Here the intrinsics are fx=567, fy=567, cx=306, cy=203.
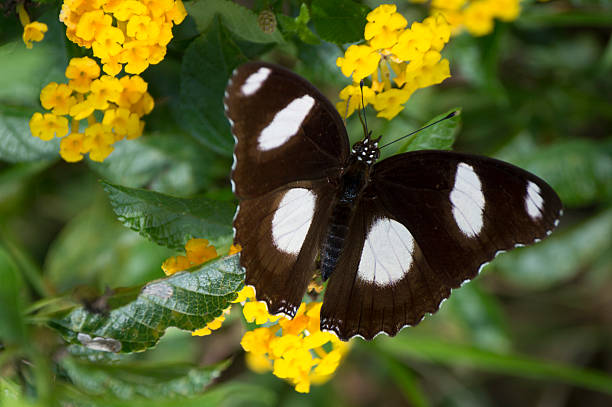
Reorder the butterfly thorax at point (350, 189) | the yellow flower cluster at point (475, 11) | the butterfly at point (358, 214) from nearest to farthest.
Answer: the butterfly at point (358, 214), the butterfly thorax at point (350, 189), the yellow flower cluster at point (475, 11)

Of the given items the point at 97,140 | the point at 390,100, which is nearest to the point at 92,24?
the point at 97,140

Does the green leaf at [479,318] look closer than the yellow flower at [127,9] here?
No

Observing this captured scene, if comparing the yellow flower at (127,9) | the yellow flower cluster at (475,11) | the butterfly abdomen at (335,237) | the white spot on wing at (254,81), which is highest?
the yellow flower at (127,9)

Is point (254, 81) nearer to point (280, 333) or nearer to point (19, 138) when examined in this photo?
point (280, 333)

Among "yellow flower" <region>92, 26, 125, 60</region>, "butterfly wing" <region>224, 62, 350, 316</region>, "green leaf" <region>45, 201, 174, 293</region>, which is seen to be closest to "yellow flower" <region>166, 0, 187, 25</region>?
"yellow flower" <region>92, 26, 125, 60</region>


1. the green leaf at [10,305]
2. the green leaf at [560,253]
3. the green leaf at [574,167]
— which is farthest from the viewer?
the green leaf at [560,253]

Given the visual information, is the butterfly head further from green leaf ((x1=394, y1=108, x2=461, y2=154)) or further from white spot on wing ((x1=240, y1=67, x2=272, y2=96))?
white spot on wing ((x1=240, y1=67, x2=272, y2=96))

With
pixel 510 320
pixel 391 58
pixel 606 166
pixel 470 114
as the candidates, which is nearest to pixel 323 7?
pixel 391 58

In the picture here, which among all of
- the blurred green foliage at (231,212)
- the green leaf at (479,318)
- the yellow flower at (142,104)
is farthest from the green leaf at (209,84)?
the green leaf at (479,318)

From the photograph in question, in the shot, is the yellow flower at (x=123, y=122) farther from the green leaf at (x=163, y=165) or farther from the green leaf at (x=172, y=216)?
the green leaf at (x=163, y=165)
